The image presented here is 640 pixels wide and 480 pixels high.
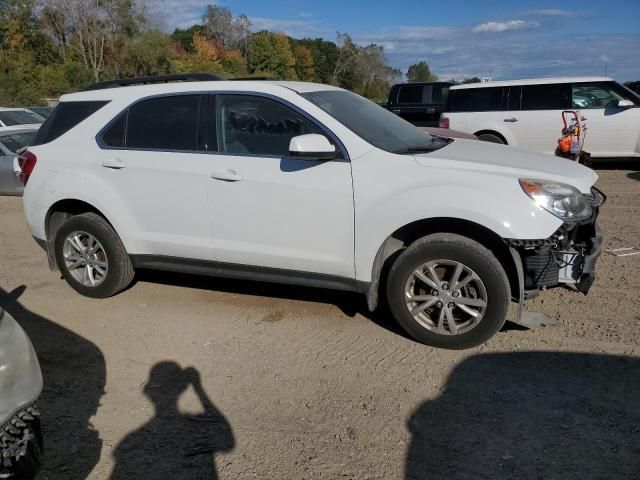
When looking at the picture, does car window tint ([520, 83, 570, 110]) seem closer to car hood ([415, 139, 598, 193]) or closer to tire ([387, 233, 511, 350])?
car hood ([415, 139, 598, 193])

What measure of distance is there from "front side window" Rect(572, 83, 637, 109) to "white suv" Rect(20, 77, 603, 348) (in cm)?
758

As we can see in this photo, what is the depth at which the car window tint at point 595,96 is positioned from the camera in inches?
Answer: 439

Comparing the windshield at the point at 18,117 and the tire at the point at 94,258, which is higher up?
the windshield at the point at 18,117

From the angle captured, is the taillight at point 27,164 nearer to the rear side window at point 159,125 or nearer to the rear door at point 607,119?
the rear side window at point 159,125

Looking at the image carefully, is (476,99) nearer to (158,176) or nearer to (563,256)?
(563,256)

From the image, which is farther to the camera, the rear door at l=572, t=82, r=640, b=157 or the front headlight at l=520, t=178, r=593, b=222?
the rear door at l=572, t=82, r=640, b=157

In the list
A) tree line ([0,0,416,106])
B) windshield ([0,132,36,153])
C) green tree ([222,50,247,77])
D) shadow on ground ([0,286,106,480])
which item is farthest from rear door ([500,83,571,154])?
green tree ([222,50,247,77])

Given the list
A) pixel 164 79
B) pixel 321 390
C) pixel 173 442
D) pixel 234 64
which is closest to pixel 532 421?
pixel 321 390

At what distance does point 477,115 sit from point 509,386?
9494 millimetres

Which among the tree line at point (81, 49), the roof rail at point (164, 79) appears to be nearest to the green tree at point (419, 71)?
the tree line at point (81, 49)

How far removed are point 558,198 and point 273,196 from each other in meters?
1.93

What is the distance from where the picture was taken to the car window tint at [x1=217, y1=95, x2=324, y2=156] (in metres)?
4.38

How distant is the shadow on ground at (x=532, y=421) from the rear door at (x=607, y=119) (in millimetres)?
8523

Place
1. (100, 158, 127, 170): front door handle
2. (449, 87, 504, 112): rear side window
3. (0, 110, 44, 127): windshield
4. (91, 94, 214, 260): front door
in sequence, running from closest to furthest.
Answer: (91, 94, 214, 260): front door → (100, 158, 127, 170): front door handle → (449, 87, 504, 112): rear side window → (0, 110, 44, 127): windshield
